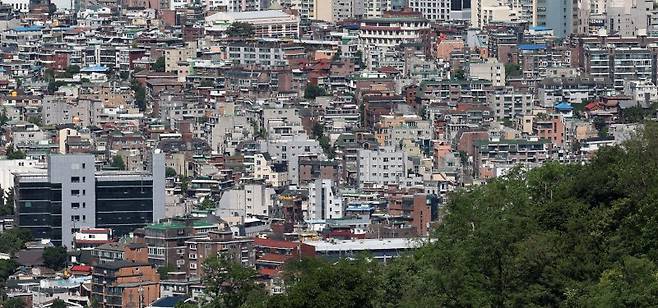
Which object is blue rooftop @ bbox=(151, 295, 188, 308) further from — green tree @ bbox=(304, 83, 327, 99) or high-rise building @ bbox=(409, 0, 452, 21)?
high-rise building @ bbox=(409, 0, 452, 21)

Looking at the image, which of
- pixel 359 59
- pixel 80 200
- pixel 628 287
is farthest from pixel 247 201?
pixel 628 287

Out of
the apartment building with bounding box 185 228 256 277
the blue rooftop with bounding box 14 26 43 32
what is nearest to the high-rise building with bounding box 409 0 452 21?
the blue rooftop with bounding box 14 26 43 32

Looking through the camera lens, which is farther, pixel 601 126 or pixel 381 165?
pixel 601 126

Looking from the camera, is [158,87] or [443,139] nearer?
[443,139]

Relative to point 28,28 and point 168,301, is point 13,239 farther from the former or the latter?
point 28,28

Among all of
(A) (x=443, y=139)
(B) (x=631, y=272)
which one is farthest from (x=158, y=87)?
(B) (x=631, y=272)

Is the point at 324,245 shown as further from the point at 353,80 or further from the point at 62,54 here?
the point at 62,54
